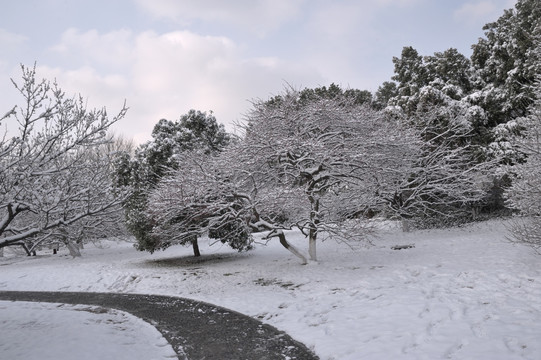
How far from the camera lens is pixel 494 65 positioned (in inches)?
915

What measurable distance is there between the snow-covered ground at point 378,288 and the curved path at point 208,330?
0.45 m

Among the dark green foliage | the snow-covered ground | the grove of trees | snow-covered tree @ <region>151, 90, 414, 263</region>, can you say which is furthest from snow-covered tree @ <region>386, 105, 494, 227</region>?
the dark green foliage

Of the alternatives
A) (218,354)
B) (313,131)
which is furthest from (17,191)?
(313,131)

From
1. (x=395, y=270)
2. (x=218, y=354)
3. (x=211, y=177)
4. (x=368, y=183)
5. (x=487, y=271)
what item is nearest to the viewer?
(x=218, y=354)

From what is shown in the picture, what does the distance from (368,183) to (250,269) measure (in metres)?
6.76

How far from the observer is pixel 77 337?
7816mm

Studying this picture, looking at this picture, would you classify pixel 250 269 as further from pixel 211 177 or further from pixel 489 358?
pixel 489 358

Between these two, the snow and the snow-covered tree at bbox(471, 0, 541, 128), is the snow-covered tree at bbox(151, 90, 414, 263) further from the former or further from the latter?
the snow-covered tree at bbox(471, 0, 541, 128)

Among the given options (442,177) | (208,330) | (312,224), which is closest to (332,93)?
(442,177)

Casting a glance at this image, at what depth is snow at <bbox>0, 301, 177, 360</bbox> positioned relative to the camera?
22.7ft

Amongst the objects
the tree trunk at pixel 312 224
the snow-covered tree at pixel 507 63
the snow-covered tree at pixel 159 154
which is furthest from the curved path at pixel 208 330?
the snow-covered tree at pixel 507 63

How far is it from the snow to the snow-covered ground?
2848 millimetres

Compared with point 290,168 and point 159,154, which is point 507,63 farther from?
point 159,154

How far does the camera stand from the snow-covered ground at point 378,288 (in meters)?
6.34
